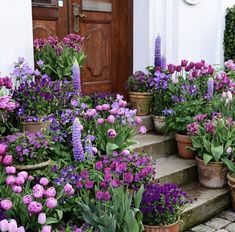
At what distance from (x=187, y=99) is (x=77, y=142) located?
189 cm

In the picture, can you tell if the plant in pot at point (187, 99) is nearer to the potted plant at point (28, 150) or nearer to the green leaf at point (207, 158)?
the green leaf at point (207, 158)

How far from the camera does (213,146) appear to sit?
404 centimetres

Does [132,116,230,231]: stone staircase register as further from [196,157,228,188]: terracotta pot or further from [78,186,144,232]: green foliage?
[78,186,144,232]: green foliage

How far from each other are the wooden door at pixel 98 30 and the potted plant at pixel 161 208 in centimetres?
239

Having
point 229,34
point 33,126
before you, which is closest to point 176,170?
point 33,126

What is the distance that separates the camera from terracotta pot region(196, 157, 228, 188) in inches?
160

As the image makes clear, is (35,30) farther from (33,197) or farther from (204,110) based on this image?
(33,197)

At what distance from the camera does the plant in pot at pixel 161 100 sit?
481 cm

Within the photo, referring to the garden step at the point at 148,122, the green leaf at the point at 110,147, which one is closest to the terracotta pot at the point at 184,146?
the garden step at the point at 148,122

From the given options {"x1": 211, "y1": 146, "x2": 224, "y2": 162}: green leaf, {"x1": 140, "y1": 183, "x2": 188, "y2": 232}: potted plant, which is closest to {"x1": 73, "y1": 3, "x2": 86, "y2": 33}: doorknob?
{"x1": 211, "y1": 146, "x2": 224, "y2": 162}: green leaf

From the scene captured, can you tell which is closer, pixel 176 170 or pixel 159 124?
pixel 176 170

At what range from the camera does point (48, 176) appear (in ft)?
9.94

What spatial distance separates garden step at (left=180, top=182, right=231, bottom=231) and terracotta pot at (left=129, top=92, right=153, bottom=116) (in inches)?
45.4

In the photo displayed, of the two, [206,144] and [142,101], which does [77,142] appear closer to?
[206,144]
